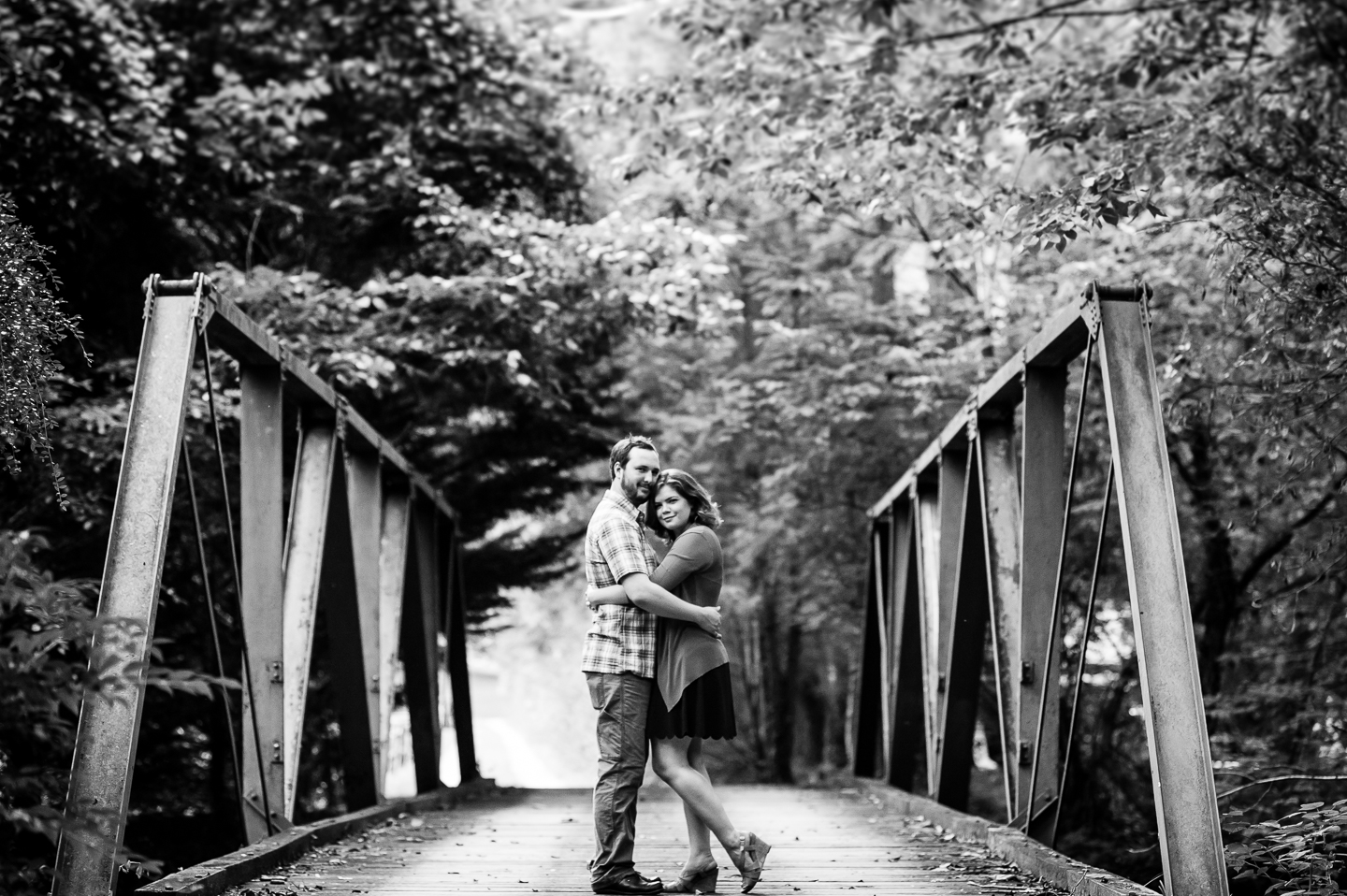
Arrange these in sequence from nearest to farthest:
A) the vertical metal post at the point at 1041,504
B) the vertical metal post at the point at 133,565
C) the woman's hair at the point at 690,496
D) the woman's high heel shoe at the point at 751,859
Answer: the vertical metal post at the point at 133,565 < the woman's high heel shoe at the point at 751,859 < the woman's hair at the point at 690,496 < the vertical metal post at the point at 1041,504

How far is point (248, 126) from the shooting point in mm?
9258

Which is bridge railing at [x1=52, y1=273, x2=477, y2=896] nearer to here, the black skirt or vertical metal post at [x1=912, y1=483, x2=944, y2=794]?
the black skirt

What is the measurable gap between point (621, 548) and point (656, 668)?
47 cm

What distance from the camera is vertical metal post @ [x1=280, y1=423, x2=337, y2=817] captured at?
17.0 feet

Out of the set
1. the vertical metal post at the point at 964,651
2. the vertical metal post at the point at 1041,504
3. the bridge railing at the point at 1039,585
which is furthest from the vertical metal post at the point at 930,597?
the vertical metal post at the point at 1041,504

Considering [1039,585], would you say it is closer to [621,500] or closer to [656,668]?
[656,668]

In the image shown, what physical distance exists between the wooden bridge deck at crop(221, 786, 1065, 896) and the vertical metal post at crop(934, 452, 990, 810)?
406mm

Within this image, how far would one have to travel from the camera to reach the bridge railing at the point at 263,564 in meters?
3.32

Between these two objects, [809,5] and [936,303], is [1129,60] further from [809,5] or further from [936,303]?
[936,303]

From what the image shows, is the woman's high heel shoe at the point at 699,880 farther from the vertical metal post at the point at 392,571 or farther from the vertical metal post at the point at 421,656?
the vertical metal post at the point at 421,656

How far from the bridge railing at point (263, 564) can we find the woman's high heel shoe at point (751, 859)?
1.80 metres

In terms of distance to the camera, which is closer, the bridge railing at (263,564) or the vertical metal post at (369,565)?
the bridge railing at (263,564)

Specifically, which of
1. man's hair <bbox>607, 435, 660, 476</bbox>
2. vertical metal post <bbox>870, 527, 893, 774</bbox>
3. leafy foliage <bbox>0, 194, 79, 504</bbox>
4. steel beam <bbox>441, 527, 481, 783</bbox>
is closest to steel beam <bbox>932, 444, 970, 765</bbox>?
vertical metal post <bbox>870, 527, 893, 774</bbox>

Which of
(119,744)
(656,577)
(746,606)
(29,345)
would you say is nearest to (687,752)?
(656,577)
